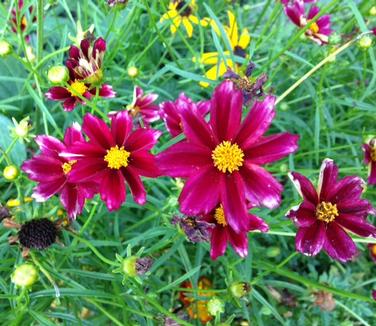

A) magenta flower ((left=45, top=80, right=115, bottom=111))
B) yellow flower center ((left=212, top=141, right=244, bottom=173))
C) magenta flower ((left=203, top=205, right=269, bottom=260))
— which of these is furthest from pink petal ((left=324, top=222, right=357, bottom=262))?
magenta flower ((left=45, top=80, right=115, bottom=111))

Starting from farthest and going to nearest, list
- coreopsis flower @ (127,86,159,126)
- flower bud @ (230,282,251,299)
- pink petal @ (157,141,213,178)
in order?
coreopsis flower @ (127,86,159,126) → flower bud @ (230,282,251,299) → pink petal @ (157,141,213,178)

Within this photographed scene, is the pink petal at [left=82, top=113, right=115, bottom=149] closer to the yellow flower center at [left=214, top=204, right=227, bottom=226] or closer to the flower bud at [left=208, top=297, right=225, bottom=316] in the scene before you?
the yellow flower center at [left=214, top=204, right=227, bottom=226]

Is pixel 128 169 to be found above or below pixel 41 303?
above

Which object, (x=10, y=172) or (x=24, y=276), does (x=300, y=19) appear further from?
(x=24, y=276)

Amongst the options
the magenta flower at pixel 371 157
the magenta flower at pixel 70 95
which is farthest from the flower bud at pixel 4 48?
the magenta flower at pixel 371 157

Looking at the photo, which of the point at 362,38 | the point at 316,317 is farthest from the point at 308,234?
the point at 316,317

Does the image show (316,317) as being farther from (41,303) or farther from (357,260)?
(41,303)

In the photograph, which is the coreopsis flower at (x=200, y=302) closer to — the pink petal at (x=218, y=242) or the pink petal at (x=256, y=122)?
the pink petal at (x=218, y=242)

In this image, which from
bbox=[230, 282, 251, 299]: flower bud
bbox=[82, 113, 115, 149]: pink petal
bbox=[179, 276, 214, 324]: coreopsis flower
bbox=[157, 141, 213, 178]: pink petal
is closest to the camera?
bbox=[157, 141, 213, 178]: pink petal
